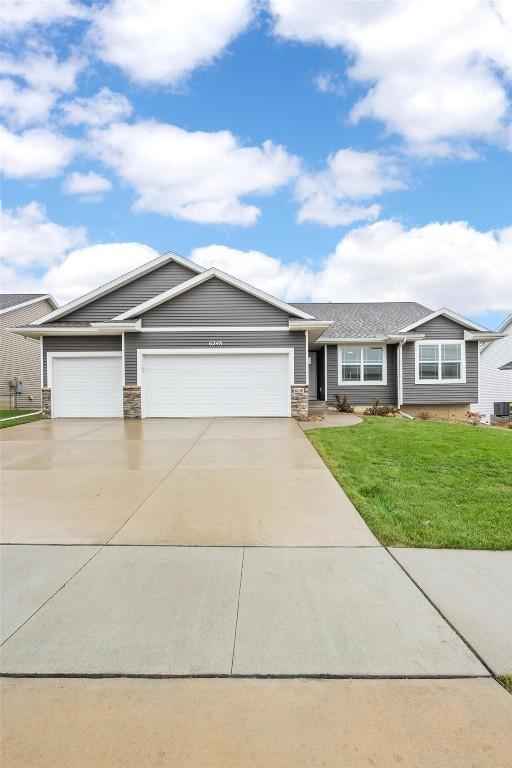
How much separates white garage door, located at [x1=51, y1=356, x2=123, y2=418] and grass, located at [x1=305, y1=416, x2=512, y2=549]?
27.5ft

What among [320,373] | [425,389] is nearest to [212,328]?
[320,373]

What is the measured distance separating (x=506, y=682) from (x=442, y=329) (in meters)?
16.7

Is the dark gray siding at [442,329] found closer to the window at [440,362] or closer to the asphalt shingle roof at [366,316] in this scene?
the window at [440,362]

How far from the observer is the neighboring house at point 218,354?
14656 millimetres

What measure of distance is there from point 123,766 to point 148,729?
20 cm

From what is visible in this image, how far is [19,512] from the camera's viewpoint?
5141 millimetres

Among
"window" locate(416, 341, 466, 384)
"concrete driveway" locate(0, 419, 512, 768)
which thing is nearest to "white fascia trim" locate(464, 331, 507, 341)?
"window" locate(416, 341, 466, 384)

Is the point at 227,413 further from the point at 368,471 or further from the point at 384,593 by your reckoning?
the point at 384,593

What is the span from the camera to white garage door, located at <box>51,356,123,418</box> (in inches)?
614

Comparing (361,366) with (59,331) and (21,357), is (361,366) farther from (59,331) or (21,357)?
(21,357)

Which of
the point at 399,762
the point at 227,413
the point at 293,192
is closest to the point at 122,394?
the point at 227,413

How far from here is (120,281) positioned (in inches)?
653

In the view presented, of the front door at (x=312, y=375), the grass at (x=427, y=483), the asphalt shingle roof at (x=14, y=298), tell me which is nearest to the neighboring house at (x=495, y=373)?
the front door at (x=312, y=375)

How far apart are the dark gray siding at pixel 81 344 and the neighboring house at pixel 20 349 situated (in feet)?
31.6
